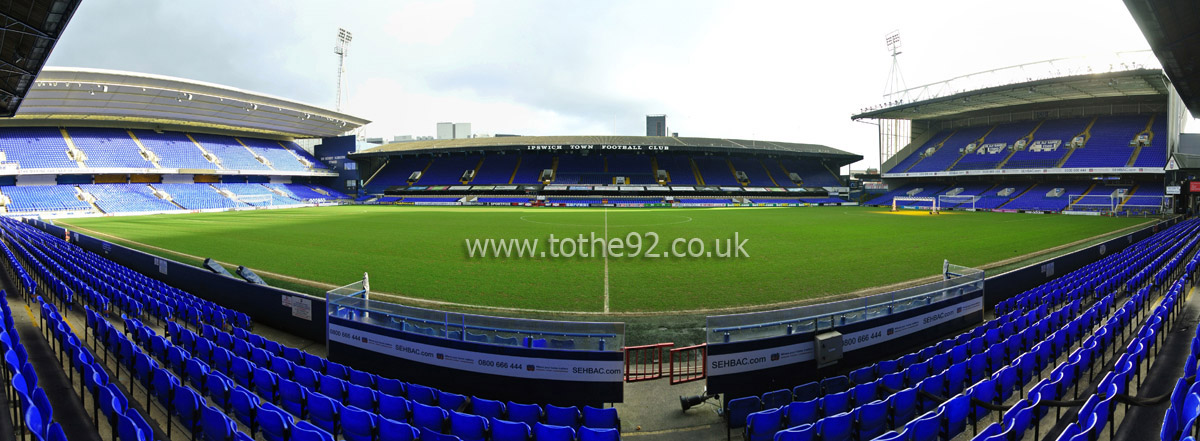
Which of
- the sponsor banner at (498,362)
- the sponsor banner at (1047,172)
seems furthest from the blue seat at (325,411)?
the sponsor banner at (1047,172)

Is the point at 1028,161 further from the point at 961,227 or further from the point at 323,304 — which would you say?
the point at 323,304

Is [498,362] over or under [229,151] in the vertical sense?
under

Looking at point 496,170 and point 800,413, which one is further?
point 496,170

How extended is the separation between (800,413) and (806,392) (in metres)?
1.16

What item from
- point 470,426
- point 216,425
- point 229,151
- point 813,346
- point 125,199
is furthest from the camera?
point 229,151

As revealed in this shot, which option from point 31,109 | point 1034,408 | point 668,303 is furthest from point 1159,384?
point 31,109

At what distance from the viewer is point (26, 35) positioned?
13.9 meters

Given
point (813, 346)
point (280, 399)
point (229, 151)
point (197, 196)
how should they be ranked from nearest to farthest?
point (280, 399) < point (813, 346) < point (197, 196) < point (229, 151)

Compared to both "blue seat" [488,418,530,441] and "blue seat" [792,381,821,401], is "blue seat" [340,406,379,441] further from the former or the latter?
"blue seat" [792,381,821,401]

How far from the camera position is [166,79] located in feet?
150

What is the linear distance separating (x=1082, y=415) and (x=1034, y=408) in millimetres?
355

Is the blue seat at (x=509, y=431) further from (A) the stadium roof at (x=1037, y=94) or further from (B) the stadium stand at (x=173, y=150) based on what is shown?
(B) the stadium stand at (x=173, y=150)

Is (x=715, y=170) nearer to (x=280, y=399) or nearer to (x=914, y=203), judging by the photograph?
(x=914, y=203)

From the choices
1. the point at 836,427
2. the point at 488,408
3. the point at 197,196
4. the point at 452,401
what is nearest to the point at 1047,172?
the point at 836,427
